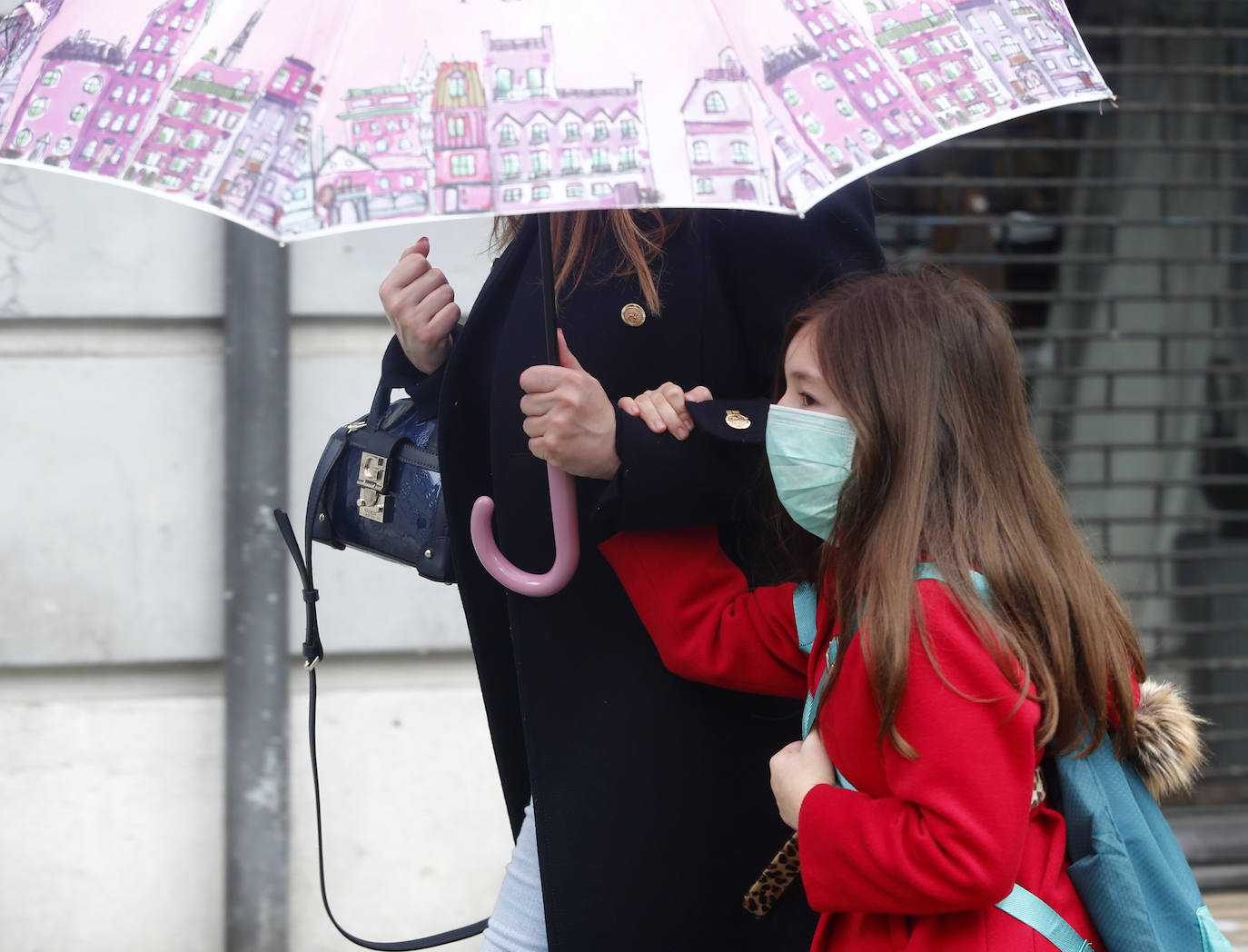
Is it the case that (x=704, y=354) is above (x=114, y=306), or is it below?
below

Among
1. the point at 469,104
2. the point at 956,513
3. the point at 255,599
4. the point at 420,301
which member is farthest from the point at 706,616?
the point at 255,599

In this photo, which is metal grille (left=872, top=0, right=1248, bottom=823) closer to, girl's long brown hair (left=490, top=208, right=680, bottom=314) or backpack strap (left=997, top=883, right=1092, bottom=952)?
girl's long brown hair (left=490, top=208, right=680, bottom=314)

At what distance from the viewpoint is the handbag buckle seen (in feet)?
5.83

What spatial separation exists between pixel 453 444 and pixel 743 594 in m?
0.43

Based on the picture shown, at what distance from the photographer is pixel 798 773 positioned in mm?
1392

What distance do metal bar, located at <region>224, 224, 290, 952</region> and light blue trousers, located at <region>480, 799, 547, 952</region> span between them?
4.75 feet

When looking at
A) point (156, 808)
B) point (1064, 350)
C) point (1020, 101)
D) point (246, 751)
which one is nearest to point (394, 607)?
point (246, 751)

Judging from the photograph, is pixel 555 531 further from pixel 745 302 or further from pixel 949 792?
pixel 949 792

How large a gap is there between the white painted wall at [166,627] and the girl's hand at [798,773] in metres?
1.86

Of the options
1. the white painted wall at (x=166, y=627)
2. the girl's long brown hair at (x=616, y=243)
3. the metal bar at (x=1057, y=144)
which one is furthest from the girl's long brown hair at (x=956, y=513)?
the metal bar at (x=1057, y=144)

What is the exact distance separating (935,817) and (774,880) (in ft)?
1.49

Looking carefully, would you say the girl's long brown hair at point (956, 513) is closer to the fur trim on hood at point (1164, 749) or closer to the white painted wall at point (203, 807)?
the fur trim on hood at point (1164, 749)

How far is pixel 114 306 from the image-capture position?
3.03 m

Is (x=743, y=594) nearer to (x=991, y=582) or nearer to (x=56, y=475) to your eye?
(x=991, y=582)
